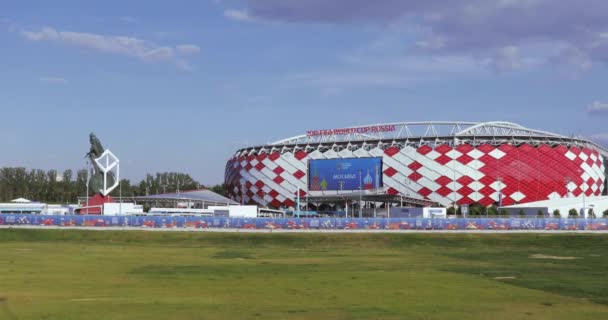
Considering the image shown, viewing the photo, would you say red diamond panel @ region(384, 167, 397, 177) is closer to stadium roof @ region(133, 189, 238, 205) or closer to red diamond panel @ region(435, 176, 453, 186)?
red diamond panel @ region(435, 176, 453, 186)

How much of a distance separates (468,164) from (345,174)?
26.5 m

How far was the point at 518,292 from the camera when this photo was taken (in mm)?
26891

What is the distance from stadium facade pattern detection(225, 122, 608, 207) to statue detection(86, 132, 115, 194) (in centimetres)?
5611

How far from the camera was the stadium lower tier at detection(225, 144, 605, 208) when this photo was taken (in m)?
141

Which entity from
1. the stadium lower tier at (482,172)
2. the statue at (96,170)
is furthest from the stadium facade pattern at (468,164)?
the statue at (96,170)

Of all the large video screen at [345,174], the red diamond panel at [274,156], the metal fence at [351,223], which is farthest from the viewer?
the red diamond panel at [274,156]

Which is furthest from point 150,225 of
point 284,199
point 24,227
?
point 284,199

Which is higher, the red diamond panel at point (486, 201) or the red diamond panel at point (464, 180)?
the red diamond panel at point (464, 180)

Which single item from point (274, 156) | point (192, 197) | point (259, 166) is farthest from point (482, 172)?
point (192, 197)

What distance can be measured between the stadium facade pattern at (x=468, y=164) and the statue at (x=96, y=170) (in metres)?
56.1

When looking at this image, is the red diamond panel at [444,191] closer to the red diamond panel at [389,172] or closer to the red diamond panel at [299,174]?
the red diamond panel at [389,172]

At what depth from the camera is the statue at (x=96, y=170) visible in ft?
354

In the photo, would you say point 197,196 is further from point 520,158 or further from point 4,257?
point 4,257

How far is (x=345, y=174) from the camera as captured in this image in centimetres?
15162
